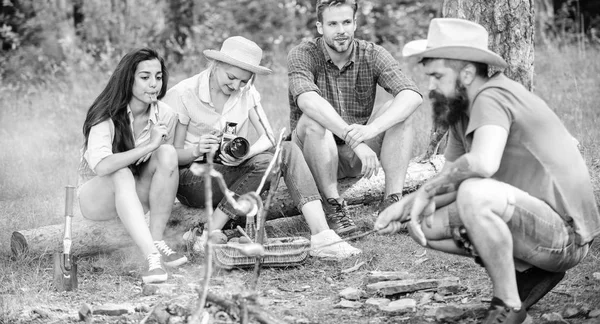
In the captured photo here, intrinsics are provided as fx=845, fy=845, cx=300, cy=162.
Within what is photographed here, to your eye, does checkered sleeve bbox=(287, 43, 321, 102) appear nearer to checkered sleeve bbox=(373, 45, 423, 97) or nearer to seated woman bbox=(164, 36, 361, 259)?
seated woman bbox=(164, 36, 361, 259)

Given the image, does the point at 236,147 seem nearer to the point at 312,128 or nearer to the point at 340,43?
the point at 312,128

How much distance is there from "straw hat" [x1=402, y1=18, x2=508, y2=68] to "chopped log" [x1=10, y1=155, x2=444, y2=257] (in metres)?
1.93

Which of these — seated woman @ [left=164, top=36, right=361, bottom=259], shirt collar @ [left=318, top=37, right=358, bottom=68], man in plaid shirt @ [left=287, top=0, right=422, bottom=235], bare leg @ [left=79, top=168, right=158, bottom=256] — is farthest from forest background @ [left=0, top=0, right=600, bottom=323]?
shirt collar @ [left=318, top=37, right=358, bottom=68]

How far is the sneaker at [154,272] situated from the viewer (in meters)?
4.41

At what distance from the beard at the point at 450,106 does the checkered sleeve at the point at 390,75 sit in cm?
173

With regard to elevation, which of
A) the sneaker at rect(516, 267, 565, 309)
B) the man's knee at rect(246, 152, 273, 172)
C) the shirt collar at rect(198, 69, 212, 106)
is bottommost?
the sneaker at rect(516, 267, 565, 309)

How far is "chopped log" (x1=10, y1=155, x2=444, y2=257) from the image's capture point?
493 cm

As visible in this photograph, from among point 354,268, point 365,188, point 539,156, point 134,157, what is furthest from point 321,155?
point 539,156

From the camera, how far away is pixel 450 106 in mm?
3455

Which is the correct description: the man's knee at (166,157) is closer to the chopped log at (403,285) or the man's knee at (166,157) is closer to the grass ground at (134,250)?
the grass ground at (134,250)

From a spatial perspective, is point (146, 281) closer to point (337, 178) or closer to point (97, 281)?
point (97, 281)

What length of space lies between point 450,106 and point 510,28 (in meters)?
2.34

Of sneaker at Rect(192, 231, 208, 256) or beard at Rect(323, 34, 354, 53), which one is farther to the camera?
beard at Rect(323, 34, 354, 53)

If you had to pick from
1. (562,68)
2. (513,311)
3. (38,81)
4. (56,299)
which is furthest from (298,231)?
(38,81)
